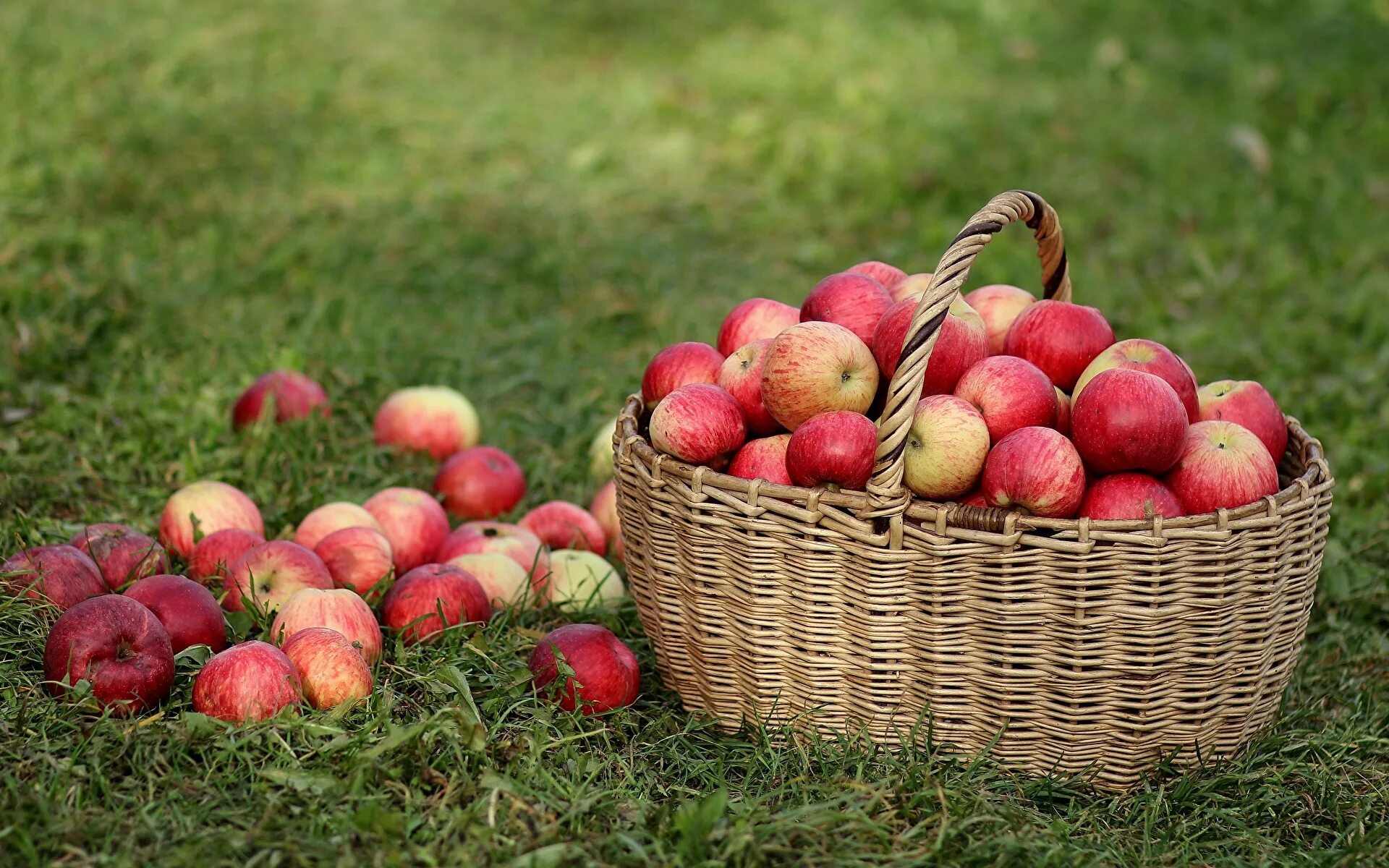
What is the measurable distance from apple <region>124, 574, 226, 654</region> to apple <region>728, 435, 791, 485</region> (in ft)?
3.79

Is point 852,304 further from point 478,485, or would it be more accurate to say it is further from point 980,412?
point 478,485

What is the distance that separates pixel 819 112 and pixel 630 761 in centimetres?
569

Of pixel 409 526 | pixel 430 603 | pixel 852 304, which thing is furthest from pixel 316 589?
pixel 852 304

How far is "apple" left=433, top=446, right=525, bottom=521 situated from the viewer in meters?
3.61

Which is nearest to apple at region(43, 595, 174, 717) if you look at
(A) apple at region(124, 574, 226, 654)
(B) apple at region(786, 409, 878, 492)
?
(A) apple at region(124, 574, 226, 654)

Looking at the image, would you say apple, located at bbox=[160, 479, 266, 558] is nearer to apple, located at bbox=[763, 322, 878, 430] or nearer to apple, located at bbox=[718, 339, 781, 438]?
apple, located at bbox=[718, 339, 781, 438]

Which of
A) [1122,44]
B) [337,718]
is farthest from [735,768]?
[1122,44]

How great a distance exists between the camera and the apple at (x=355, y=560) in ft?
9.88

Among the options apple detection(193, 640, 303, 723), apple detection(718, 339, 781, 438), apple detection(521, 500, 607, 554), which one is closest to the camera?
apple detection(193, 640, 303, 723)

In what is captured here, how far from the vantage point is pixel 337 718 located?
7.89 feet

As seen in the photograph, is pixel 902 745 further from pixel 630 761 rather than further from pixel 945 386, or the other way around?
pixel 945 386

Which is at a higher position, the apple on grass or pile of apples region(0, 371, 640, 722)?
the apple on grass

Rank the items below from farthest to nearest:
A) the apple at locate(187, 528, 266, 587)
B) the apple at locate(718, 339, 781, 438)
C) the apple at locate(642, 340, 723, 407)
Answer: the apple at locate(187, 528, 266, 587), the apple at locate(642, 340, 723, 407), the apple at locate(718, 339, 781, 438)

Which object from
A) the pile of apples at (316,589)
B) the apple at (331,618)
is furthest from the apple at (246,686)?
the apple at (331,618)
